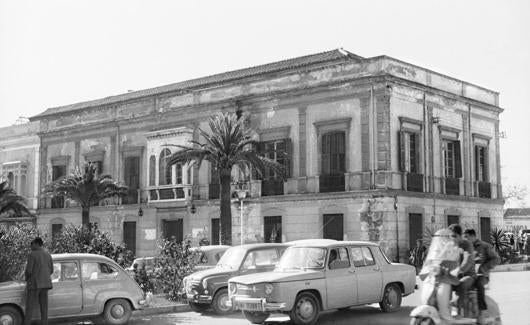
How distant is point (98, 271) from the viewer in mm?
14273

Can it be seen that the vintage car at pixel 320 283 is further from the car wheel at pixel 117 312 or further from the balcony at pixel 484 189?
the balcony at pixel 484 189

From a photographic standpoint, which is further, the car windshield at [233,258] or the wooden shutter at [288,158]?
the wooden shutter at [288,158]

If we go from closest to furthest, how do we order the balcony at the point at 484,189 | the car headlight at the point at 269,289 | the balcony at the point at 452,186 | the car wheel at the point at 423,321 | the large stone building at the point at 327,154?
1. the car wheel at the point at 423,321
2. the car headlight at the point at 269,289
3. the large stone building at the point at 327,154
4. the balcony at the point at 452,186
5. the balcony at the point at 484,189

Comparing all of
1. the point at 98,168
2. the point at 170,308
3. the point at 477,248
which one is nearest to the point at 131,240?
the point at 98,168

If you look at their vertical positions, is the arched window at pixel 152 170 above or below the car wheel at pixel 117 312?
above

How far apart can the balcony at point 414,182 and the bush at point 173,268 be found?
12.9 metres

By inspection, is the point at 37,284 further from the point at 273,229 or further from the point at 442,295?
the point at 273,229

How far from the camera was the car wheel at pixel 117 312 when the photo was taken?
46.6 ft

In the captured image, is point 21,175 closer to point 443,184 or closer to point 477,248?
point 443,184

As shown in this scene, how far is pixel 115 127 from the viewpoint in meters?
38.4

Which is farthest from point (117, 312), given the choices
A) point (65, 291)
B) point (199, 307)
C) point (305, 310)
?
point (305, 310)

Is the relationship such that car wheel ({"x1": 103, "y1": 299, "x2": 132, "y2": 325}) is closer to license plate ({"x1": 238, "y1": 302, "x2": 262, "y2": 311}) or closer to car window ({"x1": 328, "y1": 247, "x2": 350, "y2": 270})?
license plate ({"x1": 238, "y1": 302, "x2": 262, "y2": 311})

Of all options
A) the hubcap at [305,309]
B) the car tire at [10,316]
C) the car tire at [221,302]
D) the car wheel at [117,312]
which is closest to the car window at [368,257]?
the hubcap at [305,309]

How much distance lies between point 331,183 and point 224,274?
14.0 meters
